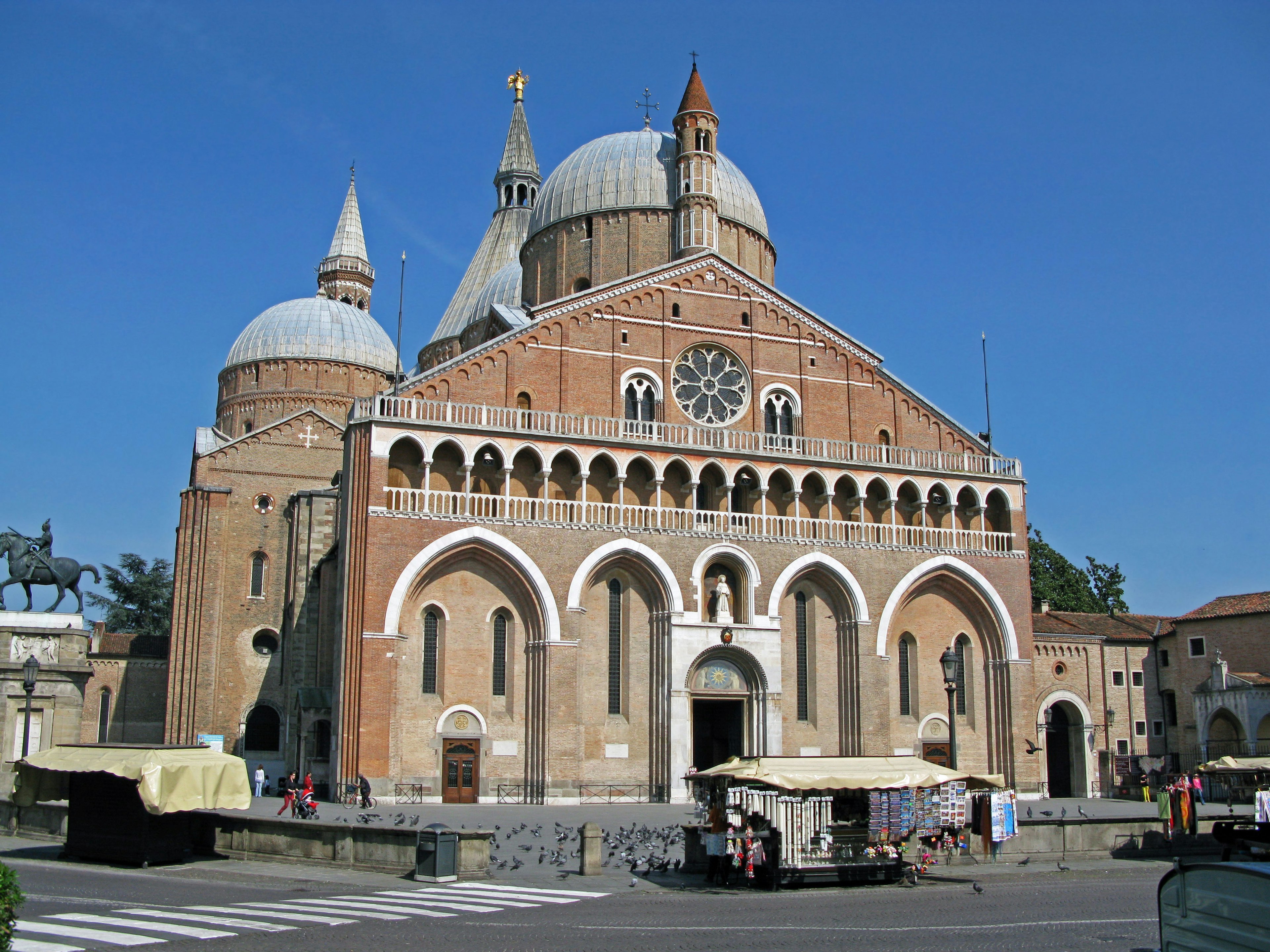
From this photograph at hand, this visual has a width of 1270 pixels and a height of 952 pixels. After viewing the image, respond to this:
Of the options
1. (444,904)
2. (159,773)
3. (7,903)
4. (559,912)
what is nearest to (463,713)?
(159,773)

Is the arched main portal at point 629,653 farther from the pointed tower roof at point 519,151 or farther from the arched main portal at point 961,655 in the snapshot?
the pointed tower roof at point 519,151

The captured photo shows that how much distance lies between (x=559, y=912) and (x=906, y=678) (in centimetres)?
2548

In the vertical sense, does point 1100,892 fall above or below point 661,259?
below

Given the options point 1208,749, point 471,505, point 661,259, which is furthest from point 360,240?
point 1208,749

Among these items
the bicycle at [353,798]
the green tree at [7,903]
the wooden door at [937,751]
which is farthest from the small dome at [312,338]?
the green tree at [7,903]

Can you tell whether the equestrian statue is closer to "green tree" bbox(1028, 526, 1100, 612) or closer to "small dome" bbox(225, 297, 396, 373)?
"small dome" bbox(225, 297, 396, 373)

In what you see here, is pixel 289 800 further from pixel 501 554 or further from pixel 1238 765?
pixel 1238 765

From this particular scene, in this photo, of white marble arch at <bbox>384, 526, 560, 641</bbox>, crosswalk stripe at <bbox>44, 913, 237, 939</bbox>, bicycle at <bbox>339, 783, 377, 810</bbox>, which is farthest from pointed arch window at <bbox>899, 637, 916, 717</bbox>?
crosswalk stripe at <bbox>44, 913, 237, 939</bbox>

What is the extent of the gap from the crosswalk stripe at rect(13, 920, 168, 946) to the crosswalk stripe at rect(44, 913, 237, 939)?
31 cm

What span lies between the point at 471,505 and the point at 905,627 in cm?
1499

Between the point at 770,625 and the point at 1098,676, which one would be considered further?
the point at 1098,676

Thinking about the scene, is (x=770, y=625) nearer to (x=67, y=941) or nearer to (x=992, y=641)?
(x=992, y=641)

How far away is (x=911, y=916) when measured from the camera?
49.3 ft

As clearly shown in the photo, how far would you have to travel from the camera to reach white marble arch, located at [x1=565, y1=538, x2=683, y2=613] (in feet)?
115
